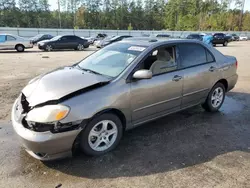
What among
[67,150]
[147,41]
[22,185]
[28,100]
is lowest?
[22,185]

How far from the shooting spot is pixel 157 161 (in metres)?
3.25

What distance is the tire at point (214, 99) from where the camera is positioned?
16.4 feet

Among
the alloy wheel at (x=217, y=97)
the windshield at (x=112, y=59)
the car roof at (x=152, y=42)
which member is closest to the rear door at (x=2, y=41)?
the windshield at (x=112, y=59)

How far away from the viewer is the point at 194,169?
3084 millimetres

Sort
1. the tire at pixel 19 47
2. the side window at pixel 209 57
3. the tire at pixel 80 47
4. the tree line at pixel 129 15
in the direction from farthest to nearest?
1. the tree line at pixel 129 15
2. the tire at pixel 80 47
3. the tire at pixel 19 47
4. the side window at pixel 209 57

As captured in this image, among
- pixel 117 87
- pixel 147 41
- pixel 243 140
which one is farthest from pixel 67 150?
pixel 243 140

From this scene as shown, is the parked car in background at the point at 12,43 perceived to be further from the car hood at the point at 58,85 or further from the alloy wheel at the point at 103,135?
the alloy wheel at the point at 103,135

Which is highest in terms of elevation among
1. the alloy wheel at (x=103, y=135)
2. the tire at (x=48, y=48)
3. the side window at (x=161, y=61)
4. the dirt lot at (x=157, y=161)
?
the side window at (x=161, y=61)

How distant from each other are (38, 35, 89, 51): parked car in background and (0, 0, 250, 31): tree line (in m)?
50.2

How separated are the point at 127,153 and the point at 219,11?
85.4 m

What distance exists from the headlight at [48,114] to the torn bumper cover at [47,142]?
0.15 metres

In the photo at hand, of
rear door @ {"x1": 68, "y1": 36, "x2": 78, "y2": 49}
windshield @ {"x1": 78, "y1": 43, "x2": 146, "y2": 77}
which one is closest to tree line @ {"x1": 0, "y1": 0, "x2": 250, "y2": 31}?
rear door @ {"x1": 68, "y1": 36, "x2": 78, "y2": 49}

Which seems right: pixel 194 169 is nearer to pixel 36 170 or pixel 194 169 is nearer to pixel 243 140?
pixel 243 140

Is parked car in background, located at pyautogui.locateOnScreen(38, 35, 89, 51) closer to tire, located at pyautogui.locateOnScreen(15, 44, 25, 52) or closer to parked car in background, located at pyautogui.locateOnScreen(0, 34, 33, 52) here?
parked car in background, located at pyautogui.locateOnScreen(0, 34, 33, 52)
